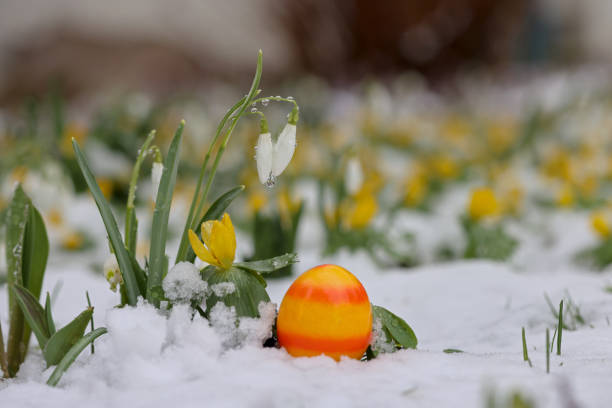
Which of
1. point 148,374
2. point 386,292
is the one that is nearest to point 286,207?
point 386,292

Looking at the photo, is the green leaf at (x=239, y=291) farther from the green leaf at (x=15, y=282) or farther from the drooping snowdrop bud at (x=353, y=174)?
the drooping snowdrop bud at (x=353, y=174)

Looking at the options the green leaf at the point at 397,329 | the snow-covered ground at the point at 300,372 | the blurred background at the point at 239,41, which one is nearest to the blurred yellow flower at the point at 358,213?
the snow-covered ground at the point at 300,372

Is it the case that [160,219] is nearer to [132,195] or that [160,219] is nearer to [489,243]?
[132,195]

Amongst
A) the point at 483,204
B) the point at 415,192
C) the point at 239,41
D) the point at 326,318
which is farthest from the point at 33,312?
the point at 239,41

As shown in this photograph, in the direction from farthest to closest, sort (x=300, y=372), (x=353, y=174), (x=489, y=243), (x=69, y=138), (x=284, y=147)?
(x=69, y=138), (x=489, y=243), (x=353, y=174), (x=284, y=147), (x=300, y=372)

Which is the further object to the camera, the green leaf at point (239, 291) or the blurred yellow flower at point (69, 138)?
the blurred yellow flower at point (69, 138)

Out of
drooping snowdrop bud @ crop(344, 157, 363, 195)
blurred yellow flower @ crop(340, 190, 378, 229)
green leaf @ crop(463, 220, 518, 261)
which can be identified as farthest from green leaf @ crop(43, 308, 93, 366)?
green leaf @ crop(463, 220, 518, 261)

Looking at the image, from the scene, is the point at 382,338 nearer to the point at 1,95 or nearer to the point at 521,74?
the point at 1,95
